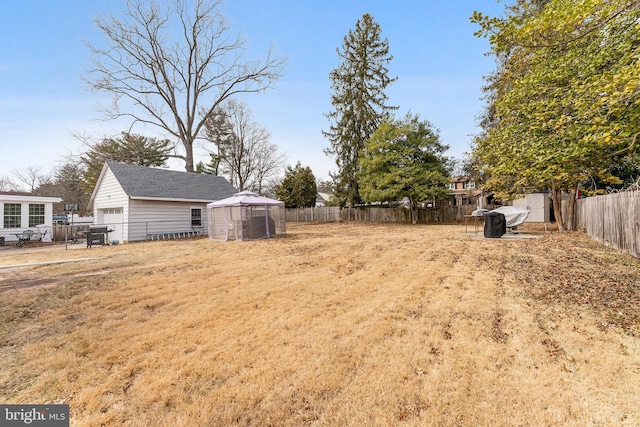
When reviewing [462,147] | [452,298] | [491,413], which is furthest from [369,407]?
[462,147]

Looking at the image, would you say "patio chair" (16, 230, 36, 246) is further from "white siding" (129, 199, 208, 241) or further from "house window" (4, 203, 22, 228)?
"white siding" (129, 199, 208, 241)

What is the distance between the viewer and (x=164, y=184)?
53.1 feet

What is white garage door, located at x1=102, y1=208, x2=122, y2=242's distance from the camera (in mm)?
14562

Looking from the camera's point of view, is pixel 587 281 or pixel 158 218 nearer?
pixel 587 281

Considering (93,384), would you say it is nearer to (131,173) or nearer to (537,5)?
(131,173)

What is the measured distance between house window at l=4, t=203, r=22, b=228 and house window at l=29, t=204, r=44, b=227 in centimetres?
45

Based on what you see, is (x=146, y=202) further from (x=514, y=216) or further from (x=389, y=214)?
(x=389, y=214)

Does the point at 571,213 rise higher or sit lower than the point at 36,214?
lower

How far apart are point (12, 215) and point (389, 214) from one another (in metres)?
25.1

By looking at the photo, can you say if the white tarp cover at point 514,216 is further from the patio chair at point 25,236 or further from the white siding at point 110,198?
the patio chair at point 25,236

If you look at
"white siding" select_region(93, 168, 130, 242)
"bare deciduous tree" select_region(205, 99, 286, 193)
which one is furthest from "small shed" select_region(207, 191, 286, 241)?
"bare deciduous tree" select_region(205, 99, 286, 193)

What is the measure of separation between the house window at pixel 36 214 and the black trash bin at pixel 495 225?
23311 mm

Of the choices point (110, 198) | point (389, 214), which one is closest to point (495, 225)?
point (389, 214)

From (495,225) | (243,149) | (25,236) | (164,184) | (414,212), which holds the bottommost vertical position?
(25,236)
